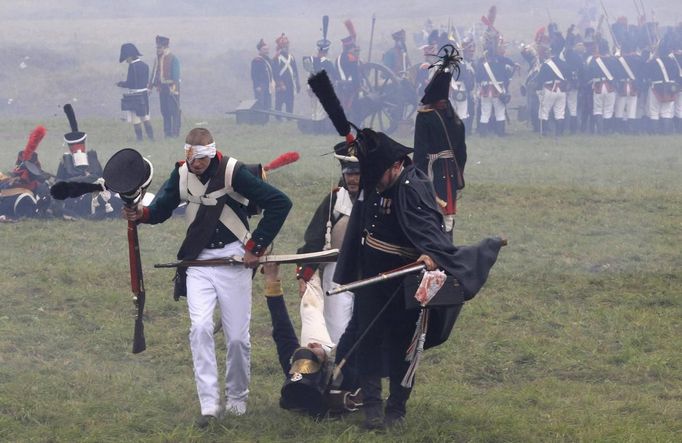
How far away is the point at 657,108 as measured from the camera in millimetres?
24969

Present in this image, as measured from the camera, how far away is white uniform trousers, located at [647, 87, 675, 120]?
24.9 meters

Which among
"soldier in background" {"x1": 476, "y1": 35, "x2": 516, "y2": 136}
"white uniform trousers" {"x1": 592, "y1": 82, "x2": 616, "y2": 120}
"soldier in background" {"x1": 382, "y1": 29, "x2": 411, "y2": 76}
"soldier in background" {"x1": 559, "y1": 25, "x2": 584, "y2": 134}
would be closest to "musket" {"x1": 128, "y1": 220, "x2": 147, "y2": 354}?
"soldier in background" {"x1": 476, "y1": 35, "x2": 516, "y2": 136}

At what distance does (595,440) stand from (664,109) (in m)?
20.2

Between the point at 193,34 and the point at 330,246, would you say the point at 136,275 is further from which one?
the point at 193,34

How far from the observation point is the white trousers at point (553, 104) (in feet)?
77.7

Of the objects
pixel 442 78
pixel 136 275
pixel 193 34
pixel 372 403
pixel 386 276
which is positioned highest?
pixel 193 34

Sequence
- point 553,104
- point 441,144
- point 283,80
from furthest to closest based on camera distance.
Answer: point 283,80 < point 553,104 < point 441,144

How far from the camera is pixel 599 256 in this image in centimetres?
1070

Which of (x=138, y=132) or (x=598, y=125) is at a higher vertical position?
(x=138, y=132)

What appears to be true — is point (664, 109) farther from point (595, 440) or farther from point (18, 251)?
point (595, 440)

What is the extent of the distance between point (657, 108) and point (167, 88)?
10.7m

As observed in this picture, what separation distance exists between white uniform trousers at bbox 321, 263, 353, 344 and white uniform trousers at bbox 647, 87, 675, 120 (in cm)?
1927

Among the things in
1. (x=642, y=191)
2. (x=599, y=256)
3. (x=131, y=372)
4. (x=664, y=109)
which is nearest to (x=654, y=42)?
(x=664, y=109)

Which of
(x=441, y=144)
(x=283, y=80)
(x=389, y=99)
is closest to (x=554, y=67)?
(x=389, y=99)
